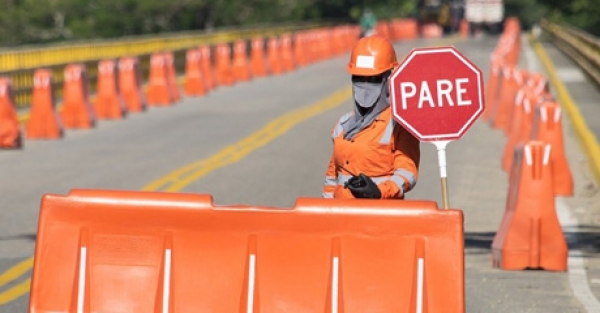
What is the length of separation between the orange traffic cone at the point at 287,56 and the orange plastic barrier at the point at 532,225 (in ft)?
117

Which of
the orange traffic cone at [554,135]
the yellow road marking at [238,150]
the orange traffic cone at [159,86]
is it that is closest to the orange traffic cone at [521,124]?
the orange traffic cone at [554,135]

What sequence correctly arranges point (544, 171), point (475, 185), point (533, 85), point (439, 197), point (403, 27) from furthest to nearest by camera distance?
1. point (403, 27)
2. point (533, 85)
3. point (475, 185)
4. point (439, 197)
5. point (544, 171)

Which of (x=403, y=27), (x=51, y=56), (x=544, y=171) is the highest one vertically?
(x=544, y=171)

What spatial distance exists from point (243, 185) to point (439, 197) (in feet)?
7.39

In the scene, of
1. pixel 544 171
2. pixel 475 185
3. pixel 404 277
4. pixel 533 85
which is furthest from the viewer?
pixel 533 85

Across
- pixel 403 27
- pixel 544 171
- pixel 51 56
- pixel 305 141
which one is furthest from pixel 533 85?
pixel 403 27

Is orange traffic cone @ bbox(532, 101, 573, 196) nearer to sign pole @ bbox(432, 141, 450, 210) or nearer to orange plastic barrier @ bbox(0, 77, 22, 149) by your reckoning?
sign pole @ bbox(432, 141, 450, 210)

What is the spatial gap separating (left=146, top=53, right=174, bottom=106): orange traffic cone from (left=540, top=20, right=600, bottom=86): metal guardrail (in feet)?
28.0

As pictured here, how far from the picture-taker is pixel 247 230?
7754mm

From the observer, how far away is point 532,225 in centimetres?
1181

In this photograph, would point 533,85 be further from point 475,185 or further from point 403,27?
point 403,27

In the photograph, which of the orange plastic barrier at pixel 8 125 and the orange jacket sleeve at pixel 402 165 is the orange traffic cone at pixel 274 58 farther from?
the orange jacket sleeve at pixel 402 165

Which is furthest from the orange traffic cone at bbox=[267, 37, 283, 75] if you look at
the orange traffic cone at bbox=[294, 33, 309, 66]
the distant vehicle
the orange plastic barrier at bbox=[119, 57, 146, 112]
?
the distant vehicle

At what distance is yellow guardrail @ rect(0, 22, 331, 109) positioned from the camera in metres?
29.3
